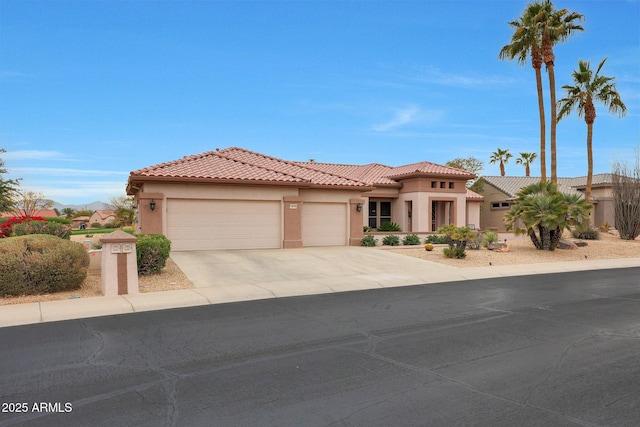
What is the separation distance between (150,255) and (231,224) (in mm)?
7301

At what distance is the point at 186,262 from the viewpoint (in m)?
→ 16.4

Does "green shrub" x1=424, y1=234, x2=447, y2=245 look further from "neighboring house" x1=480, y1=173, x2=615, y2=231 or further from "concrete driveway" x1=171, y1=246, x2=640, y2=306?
"neighboring house" x1=480, y1=173, x2=615, y2=231

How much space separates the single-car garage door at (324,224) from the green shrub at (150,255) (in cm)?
966

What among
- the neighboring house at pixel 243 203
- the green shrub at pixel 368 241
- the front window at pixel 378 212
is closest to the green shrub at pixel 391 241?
the green shrub at pixel 368 241

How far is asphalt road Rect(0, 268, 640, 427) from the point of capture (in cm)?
464

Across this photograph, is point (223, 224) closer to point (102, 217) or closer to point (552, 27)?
point (552, 27)

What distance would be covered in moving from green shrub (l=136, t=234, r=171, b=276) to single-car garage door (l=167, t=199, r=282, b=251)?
5873 mm

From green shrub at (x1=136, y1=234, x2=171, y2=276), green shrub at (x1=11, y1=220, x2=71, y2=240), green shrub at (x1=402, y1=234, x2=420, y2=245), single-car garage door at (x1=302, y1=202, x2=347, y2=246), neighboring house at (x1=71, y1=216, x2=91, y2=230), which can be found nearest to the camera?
green shrub at (x1=136, y1=234, x2=171, y2=276)

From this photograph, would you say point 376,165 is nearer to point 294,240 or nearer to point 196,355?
point 294,240

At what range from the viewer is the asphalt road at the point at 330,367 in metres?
4.64

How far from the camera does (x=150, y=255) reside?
13602 millimetres

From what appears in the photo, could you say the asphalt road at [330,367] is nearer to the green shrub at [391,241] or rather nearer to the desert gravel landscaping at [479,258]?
the desert gravel landscaping at [479,258]

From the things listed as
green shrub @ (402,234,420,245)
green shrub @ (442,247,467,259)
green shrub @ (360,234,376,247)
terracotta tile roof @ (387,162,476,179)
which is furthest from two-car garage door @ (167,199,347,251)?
terracotta tile roof @ (387,162,476,179)

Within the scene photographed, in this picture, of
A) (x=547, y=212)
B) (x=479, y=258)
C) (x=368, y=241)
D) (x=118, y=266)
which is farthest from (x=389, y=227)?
(x=118, y=266)
